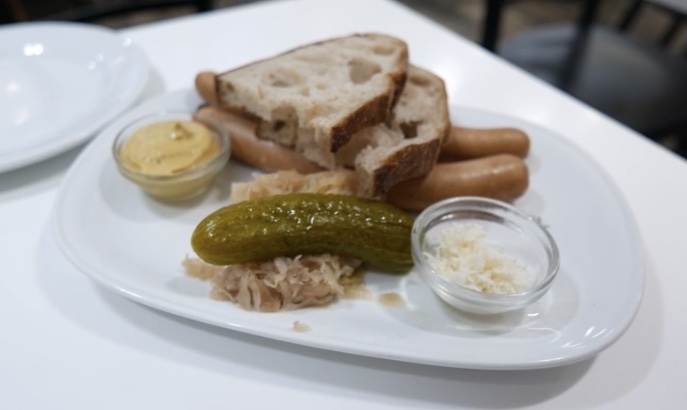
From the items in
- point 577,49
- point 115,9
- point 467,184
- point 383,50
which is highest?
point 383,50

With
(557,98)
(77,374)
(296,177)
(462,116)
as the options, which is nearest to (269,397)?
(77,374)

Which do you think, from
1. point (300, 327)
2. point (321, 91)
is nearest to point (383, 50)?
point (321, 91)

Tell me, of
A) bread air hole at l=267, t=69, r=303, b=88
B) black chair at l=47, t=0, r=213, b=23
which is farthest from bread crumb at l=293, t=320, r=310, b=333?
black chair at l=47, t=0, r=213, b=23

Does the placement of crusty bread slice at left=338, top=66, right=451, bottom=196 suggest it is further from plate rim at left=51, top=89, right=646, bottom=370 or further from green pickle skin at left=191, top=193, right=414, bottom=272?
plate rim at left=51, top=89, right=646, bottom=370

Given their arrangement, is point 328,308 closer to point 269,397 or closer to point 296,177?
point 269,397

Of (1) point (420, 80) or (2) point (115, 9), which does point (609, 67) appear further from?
(2) point (115, 9)

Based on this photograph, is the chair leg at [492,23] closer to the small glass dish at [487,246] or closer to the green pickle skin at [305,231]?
the small glass dish at [487,246]
